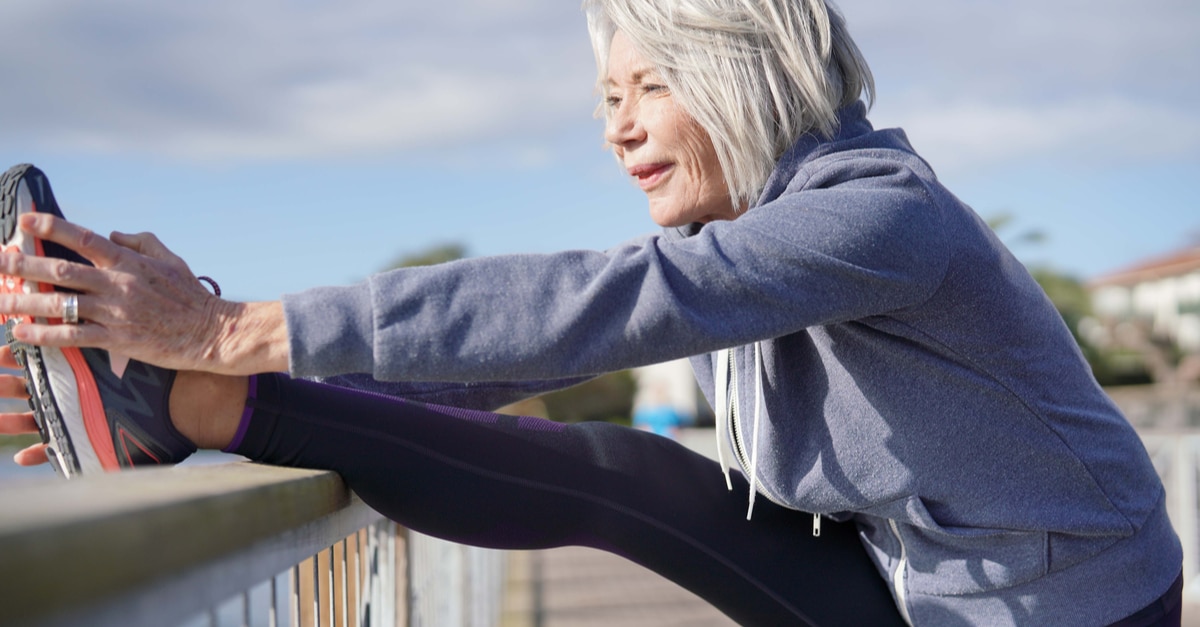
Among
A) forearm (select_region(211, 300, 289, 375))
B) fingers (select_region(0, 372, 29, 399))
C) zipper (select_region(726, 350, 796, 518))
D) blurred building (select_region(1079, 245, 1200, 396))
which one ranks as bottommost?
blurred building (select_region(1079, 245, 1200, 396))

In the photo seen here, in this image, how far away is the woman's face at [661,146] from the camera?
1.73m

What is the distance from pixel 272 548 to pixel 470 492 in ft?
2.24

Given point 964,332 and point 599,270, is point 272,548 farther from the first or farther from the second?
point 964,332

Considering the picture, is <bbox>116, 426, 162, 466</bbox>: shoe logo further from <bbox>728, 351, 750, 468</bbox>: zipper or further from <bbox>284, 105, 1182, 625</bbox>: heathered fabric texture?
<bbox>728, 351, 750, 468</bbox>: zipper

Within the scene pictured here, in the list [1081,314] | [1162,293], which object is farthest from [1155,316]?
[1081,314]

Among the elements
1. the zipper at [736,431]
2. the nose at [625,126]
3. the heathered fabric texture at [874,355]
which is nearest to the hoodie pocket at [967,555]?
the heathered fabric texture at [874,355]

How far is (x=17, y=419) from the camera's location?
151 centimetres

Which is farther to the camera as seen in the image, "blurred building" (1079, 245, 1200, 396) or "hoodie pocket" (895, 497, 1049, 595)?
"blurred building" (1079, 245, 1200, 396)

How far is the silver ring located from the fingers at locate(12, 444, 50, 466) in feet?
1.08

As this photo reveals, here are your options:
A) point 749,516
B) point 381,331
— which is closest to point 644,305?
point 381,331

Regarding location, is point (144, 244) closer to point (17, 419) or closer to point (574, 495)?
point (17, 419)

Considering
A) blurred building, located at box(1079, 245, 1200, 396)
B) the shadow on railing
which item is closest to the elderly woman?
the shadow on railing

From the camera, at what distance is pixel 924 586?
1716 mm

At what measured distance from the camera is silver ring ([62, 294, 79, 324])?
1167 millimetres
